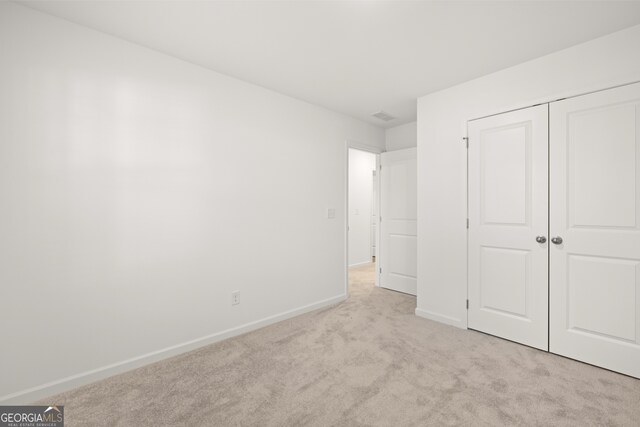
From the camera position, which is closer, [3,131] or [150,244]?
[3,131]

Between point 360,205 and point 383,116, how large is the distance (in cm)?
266

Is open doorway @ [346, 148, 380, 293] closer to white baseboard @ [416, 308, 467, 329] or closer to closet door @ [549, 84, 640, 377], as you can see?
Result: white baseboard @ [416, 308, 467, 329]

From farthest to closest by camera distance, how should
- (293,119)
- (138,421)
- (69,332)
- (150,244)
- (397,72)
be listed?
Result: (293,119), (397,72), (150,244), (69,332), (138,421)

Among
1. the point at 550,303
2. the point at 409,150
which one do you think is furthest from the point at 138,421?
the point at 409,150

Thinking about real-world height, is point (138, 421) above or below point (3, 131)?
below

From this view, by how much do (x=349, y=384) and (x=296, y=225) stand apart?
5.76 ft

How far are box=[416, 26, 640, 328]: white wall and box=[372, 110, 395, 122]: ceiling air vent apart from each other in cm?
59

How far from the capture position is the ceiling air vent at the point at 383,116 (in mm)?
3715

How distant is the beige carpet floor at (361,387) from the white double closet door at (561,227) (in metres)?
0.24

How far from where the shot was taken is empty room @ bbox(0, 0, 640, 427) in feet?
5.84

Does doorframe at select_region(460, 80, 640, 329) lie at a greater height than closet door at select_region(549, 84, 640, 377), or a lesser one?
greater

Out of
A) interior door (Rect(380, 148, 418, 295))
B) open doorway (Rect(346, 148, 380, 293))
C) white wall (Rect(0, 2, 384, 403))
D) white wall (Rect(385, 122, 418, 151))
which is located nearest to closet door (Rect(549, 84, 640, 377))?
interior door (Rect(380, 148, 418, 295))

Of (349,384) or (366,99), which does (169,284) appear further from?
(366,99)

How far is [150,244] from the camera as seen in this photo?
226 cm
